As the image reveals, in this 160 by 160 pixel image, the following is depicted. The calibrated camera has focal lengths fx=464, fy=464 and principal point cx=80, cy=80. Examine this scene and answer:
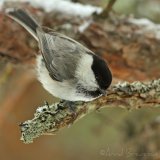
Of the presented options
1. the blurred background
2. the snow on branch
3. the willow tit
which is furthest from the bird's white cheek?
the snow on branch

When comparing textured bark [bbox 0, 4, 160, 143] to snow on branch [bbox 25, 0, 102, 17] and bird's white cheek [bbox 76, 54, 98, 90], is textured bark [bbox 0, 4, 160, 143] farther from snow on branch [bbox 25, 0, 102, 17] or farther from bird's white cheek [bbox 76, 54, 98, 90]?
bird's white cheek [bbox 76, 54, 98, 90]

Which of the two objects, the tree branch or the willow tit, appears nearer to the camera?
the tree branch

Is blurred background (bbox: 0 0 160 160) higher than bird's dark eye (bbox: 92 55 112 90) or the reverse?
the reverse

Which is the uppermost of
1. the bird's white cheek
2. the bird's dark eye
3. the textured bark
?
the bird's dark eye

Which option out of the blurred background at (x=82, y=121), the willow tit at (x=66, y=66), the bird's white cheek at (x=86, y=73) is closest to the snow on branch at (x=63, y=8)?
the blurred background at (x=82, y=121)

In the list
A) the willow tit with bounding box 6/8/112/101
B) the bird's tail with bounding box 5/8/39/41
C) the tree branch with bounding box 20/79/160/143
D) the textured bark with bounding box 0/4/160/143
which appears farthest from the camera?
the textured bark with bounding box 0/4/160/143

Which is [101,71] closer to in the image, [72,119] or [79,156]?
[72,119]
